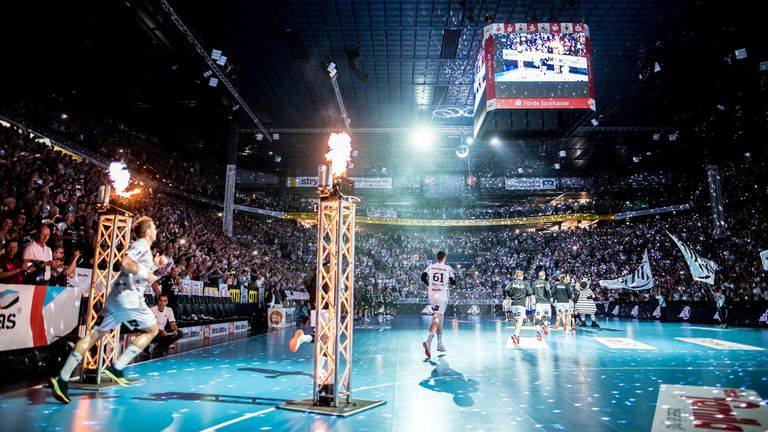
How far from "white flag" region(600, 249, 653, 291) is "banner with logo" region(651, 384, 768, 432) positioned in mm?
19199

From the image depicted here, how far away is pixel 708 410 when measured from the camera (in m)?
4.06

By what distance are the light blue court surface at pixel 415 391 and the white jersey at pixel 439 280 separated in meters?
1.15

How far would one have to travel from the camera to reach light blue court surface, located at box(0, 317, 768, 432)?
12.1 ft

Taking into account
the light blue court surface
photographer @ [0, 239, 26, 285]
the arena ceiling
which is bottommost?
the light blue court surface

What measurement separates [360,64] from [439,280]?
1103 centimetres

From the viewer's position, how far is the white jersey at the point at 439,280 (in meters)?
7.81

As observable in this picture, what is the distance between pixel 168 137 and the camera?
26141 millimetres

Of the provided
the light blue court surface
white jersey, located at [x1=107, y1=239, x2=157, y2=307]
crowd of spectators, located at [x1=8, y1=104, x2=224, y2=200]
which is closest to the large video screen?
the light blue court surface

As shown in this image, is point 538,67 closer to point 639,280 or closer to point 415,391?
point 415,391

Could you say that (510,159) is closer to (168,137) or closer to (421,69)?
(421,69)

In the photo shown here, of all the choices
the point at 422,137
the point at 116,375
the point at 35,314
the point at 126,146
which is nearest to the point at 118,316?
the point at 116,375

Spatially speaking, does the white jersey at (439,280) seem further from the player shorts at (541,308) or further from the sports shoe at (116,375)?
the sports shoe at (116,375)

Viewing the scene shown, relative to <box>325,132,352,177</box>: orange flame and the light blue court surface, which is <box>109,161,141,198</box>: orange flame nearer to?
the light blue court surface

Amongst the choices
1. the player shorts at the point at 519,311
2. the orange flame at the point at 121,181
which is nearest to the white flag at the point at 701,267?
the player shorts at the point at 519,311
